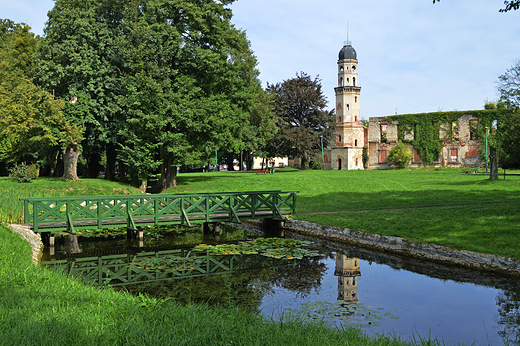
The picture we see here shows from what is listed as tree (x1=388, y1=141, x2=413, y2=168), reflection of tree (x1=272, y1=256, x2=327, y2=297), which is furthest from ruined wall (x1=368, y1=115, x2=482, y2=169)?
reflection of tree (x1=272, y1=256, x2=327, y2=297)

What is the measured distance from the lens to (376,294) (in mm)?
9031

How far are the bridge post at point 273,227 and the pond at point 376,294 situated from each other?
4746mm

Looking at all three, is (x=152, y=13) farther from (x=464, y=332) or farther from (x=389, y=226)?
(x=464, y=332)

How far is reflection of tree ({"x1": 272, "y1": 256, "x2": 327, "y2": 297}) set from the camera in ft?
31.1

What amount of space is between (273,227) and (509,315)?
1129cm

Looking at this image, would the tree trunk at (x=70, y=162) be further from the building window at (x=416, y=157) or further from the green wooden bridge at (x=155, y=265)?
the building window at (x=416, y=157)

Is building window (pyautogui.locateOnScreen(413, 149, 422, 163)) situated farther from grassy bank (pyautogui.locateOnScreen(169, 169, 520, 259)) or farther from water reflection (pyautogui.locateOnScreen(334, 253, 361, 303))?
water reflection (pyautogui.locateOnScreen(334, 253, 361, 303))

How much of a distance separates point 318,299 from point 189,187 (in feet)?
73.3

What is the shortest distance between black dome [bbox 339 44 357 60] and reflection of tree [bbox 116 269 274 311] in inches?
2058

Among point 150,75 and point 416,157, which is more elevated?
point 150,75

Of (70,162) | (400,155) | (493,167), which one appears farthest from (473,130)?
(70,162)

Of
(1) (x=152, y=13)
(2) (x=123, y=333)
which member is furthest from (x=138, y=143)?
(2) (x=123, y=333)

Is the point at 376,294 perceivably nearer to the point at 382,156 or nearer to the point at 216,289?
the point at 216,289

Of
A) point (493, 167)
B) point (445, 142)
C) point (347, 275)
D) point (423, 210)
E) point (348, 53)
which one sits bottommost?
point (347, 275)
